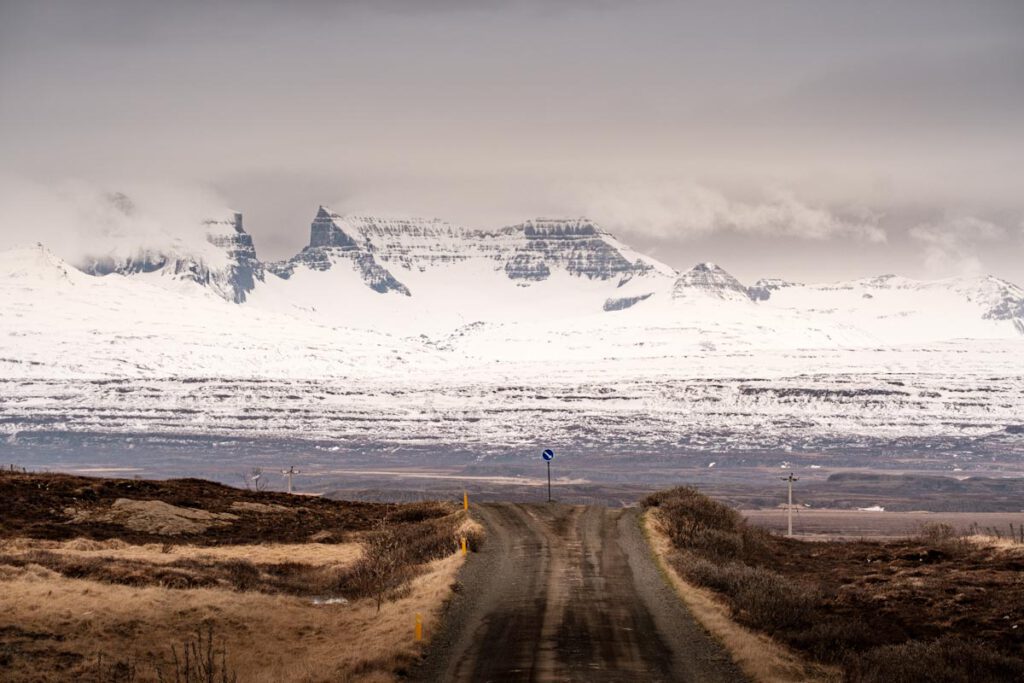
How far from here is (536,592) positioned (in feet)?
165

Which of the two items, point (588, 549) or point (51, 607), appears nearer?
point (51, 607)

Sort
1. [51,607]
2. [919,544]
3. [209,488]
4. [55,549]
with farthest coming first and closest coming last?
[209,488], [919,544], [55,549], [51,607]

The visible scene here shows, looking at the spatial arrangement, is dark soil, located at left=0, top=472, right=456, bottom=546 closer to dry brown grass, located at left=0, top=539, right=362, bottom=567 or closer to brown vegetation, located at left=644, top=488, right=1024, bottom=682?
dry brown grass, located at left=0, top=539, right=362, bottom=567

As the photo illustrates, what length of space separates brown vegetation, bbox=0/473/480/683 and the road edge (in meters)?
8.38

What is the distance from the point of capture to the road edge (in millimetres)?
38844

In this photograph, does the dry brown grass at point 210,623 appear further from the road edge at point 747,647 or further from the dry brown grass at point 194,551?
the road edge at point 747,647

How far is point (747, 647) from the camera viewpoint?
135ft

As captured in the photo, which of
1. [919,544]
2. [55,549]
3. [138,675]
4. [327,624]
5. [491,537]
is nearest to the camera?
[138,675]

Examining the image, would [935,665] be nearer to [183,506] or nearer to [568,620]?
[568,620]

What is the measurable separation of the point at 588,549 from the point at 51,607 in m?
24.2

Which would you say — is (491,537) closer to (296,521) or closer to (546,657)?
(296,521)

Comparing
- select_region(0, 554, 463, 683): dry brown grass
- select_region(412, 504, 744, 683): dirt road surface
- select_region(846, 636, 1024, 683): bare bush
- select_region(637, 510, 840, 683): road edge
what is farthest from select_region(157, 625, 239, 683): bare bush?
select_region(846, 636, 1024, 683): bare bush

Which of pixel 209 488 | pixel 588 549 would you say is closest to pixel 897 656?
pixel 588 549

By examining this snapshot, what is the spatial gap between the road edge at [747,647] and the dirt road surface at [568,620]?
1.21ft
